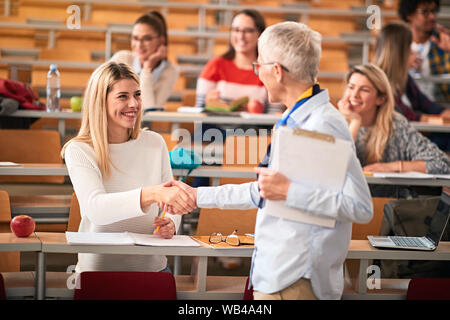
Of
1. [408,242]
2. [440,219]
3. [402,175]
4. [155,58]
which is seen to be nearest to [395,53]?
[402,175]

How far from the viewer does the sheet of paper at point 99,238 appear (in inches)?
73.7

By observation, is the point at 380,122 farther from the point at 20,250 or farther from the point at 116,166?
the point at 20,250

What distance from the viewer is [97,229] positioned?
217cm

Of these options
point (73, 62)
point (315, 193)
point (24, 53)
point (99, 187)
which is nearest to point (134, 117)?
point (99, 187)

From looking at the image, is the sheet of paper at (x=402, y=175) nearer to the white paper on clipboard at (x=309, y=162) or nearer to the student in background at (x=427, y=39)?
the white paper on clipboard at (x=309, y=162)

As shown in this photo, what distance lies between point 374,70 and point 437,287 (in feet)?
5.23

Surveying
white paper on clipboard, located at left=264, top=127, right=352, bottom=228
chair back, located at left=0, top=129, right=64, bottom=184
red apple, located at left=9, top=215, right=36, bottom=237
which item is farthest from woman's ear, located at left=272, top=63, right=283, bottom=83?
chair back, located at left=0, top=129, right=64, bottom=184

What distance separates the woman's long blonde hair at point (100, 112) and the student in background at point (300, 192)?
31.1 inches

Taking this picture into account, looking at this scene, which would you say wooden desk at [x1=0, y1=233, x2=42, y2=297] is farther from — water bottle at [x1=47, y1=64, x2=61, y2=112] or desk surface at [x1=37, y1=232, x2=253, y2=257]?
water bottle at [x1=47, y1=64, x2=61, y2=112]

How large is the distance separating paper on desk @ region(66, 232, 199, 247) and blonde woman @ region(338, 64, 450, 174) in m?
1.53

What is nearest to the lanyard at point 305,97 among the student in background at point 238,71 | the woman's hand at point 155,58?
the student in background at point 238,71

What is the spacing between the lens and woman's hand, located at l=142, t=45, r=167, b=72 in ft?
14.1

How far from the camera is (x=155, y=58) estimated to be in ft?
14.2
